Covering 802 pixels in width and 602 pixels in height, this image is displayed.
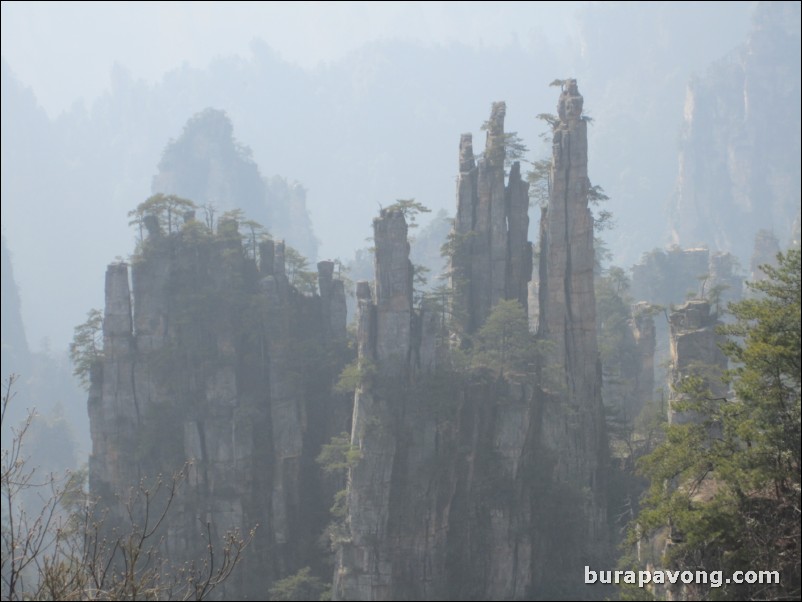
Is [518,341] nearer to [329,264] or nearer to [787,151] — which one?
[329,264]

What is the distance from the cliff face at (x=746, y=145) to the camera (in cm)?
9550

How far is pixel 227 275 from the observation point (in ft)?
121

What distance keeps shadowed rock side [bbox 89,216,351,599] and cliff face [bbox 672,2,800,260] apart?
67.8 m

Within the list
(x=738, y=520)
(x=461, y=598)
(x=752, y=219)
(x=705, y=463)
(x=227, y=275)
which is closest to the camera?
(x=738, y=520)

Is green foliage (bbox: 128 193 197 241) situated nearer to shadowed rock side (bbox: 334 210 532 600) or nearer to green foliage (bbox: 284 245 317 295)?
green foliage (bbox: 284 245 317 295)

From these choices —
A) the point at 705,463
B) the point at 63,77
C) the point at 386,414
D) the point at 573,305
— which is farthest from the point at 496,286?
the point at 63,77

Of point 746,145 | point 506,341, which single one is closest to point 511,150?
point 506,341

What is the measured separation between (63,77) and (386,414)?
4801 inches

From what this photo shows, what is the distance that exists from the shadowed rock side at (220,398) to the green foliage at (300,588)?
1.99 meters

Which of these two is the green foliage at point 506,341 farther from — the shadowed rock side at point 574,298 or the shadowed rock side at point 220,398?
the shadowed rock side at point 220,398

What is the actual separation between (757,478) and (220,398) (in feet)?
77.8

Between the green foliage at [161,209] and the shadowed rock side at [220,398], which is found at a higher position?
the green foliage at [161,209]

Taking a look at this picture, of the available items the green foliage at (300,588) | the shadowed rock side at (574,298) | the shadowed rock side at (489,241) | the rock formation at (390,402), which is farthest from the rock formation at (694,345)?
the green foliage at (300,588)

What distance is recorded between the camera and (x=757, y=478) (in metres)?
14.1
